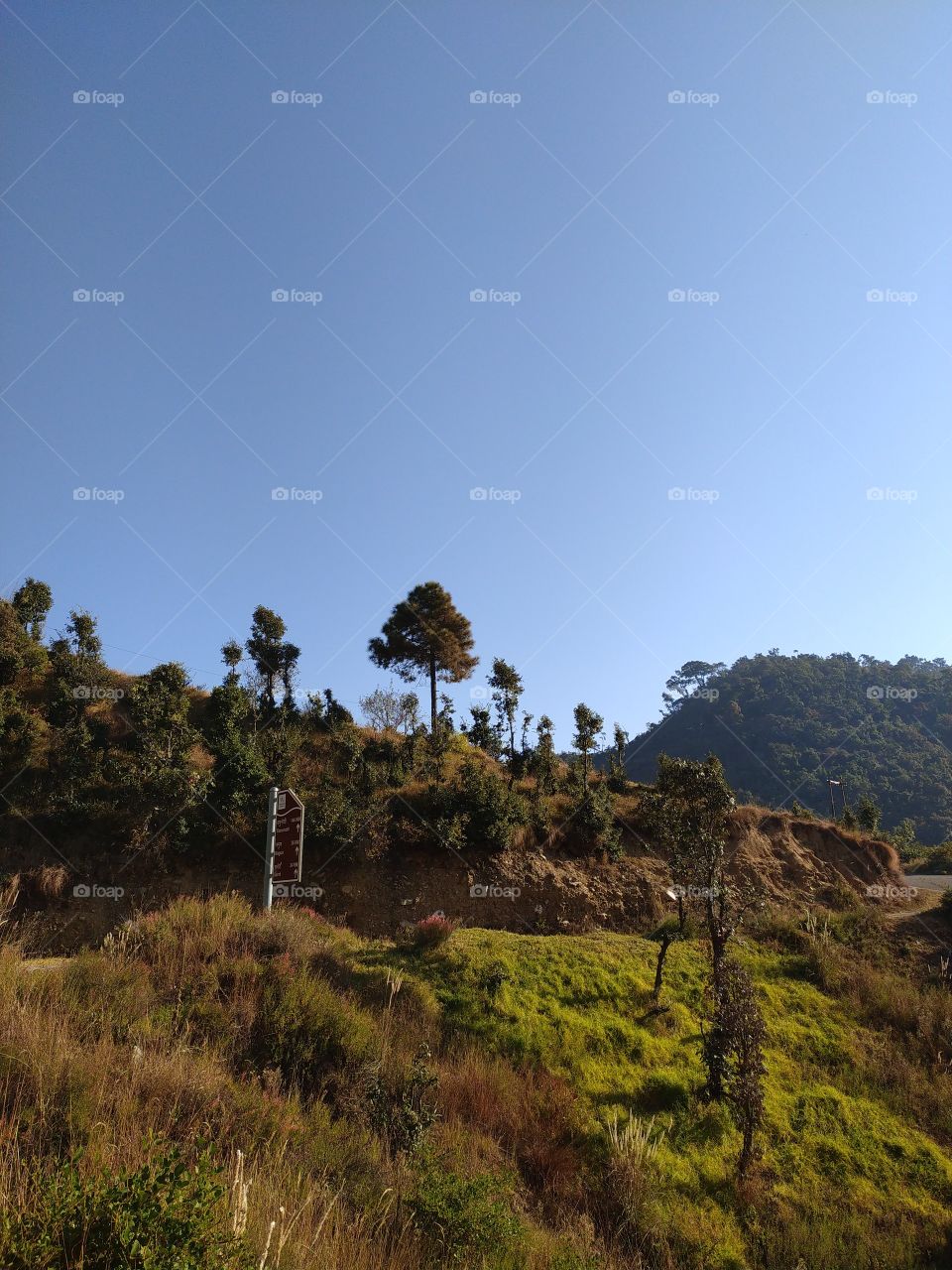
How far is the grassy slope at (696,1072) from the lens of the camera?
927cm

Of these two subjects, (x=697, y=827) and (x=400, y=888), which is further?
(x=400, y=888)

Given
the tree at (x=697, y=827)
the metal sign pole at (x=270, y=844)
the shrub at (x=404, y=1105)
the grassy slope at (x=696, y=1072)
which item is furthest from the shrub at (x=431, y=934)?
the tree at (x=697, y=827)

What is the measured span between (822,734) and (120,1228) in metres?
89.7

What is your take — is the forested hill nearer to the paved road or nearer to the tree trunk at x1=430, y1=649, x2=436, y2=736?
the paved road

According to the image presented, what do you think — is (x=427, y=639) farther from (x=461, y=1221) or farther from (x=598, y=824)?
(x=461, y=1221)

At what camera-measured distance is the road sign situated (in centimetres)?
1438

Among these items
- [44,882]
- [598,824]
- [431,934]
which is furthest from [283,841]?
[598,824]

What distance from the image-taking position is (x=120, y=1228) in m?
3.70

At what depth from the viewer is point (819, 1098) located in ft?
39.3

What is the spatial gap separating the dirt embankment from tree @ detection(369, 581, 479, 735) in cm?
1511

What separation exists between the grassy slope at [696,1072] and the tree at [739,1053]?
1.62 ft

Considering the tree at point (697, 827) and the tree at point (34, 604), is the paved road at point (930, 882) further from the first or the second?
the tree at point (34, 604)

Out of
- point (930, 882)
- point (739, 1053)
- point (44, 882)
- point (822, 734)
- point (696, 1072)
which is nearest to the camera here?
point (739, 1053)

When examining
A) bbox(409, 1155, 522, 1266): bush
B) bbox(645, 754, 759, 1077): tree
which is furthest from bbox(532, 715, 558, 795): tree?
bbox(409, 1155, 522, 1266): bush
